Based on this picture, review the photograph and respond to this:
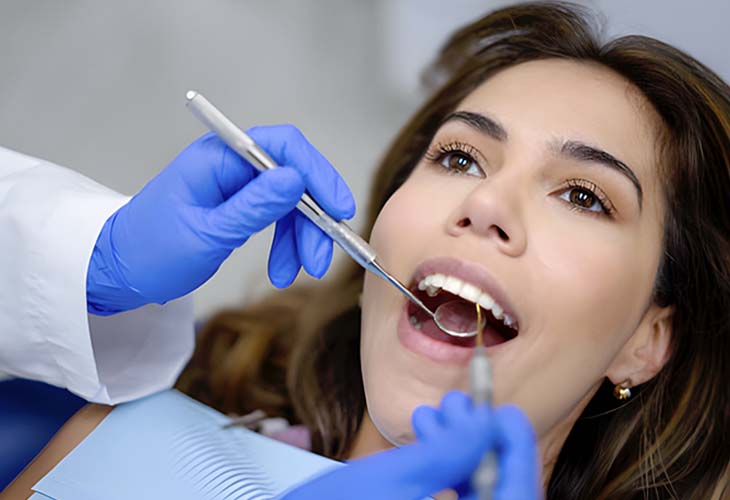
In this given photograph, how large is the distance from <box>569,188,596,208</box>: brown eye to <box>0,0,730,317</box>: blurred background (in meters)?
0.91

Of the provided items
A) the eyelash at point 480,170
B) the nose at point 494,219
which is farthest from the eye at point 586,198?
the nose at point 494,219

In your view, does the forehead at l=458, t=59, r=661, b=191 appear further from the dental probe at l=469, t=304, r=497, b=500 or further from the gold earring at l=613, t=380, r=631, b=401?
the dental probe at l=469, t=304, r=497, b=500

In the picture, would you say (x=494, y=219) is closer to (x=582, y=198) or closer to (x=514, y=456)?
(x=582, y=198)

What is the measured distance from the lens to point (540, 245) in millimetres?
1203

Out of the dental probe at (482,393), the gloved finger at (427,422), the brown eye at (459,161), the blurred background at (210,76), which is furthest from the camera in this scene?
the blurred background at (210,76)

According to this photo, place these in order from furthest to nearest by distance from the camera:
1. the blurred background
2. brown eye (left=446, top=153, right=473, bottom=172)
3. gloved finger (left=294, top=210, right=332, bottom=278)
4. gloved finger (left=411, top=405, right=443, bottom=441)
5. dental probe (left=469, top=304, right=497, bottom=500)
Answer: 1. the blurred background
2. brown eye (left=446, top=153, right=473, bottom=172)
3. gloved finger (left=294, top=210, right=332, bottom=278)
4. gloved finger (left=411, top=405, right=443, bottom=441)
5. dental probe (left=469, top=304, right=497, bottom=500)

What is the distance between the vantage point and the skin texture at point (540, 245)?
1.18 metres

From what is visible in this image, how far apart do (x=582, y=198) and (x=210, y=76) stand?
4.42 feet

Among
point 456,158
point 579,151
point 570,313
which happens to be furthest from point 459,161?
point 570,313

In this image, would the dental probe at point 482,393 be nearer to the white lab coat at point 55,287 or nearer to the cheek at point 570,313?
the cheek at point 570,313

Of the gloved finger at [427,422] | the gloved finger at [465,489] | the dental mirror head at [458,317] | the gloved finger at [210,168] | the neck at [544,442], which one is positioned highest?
the gloved finger at [210,168]

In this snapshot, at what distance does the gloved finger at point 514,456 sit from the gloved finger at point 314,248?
0.44 m

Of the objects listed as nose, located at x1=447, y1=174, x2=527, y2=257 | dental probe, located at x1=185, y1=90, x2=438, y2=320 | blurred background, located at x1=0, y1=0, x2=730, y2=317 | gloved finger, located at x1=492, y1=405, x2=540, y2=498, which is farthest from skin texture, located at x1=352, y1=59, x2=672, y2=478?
blurred background, located at x1=0, y1=0, x2=730, y2=317

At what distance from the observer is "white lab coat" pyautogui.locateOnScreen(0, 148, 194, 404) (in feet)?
4.17
